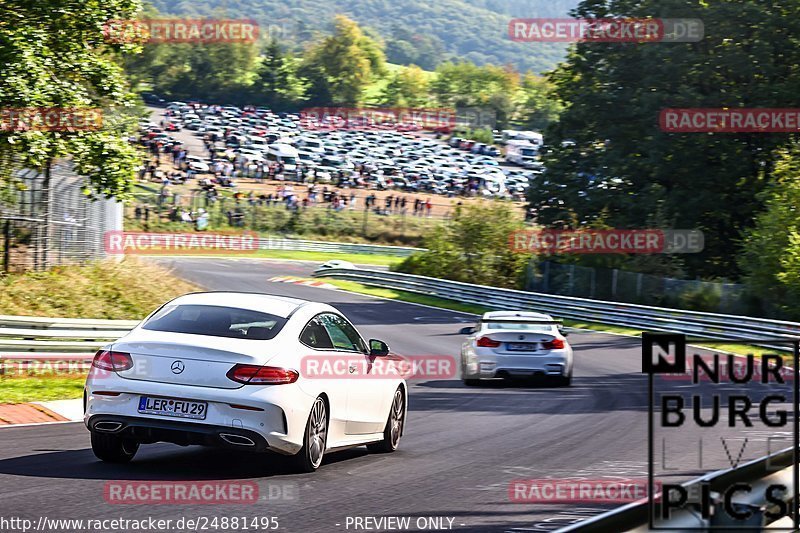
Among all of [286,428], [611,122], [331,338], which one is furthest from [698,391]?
[611,122]

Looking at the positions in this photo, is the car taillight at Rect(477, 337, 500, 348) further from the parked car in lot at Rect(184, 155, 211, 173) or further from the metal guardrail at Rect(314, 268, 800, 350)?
the parked car in lot at Rect(184, 155, 211, 173)

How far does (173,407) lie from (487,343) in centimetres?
1131

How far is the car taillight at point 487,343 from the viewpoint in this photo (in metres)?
19.5

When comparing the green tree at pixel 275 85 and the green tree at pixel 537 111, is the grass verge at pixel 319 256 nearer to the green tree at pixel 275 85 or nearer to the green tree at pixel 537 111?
the green tree at pixel 275 85

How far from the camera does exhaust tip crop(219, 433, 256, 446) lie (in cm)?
871

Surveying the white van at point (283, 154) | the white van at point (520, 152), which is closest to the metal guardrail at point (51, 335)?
the white van at point (283, 154)

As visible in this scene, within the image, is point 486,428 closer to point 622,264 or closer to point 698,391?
point 698,391

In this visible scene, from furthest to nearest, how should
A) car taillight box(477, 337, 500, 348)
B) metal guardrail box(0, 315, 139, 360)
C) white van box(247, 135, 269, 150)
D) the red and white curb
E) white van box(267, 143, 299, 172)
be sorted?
white van box(247, 135, 269, 150) → white van box(267, 143, 299, 172) → the red and white curb → car taillight box(477, 337, 500, 348) → metal guardrail box(0, 315, 139, 360)

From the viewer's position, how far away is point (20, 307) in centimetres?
2192

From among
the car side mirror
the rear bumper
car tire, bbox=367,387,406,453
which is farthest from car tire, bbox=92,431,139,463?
car tire, bbox=367,387,406,453

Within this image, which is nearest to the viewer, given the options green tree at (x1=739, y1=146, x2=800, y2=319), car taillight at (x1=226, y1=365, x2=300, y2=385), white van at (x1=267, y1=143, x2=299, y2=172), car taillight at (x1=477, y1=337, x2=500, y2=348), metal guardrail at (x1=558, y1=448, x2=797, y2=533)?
metal guardrail at (x1=558, y1=448, x2=797, y2=533)

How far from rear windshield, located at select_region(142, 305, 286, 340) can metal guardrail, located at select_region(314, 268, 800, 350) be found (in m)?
18.8

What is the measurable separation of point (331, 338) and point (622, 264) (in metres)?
35.9

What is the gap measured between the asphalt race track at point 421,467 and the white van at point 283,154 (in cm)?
7557
